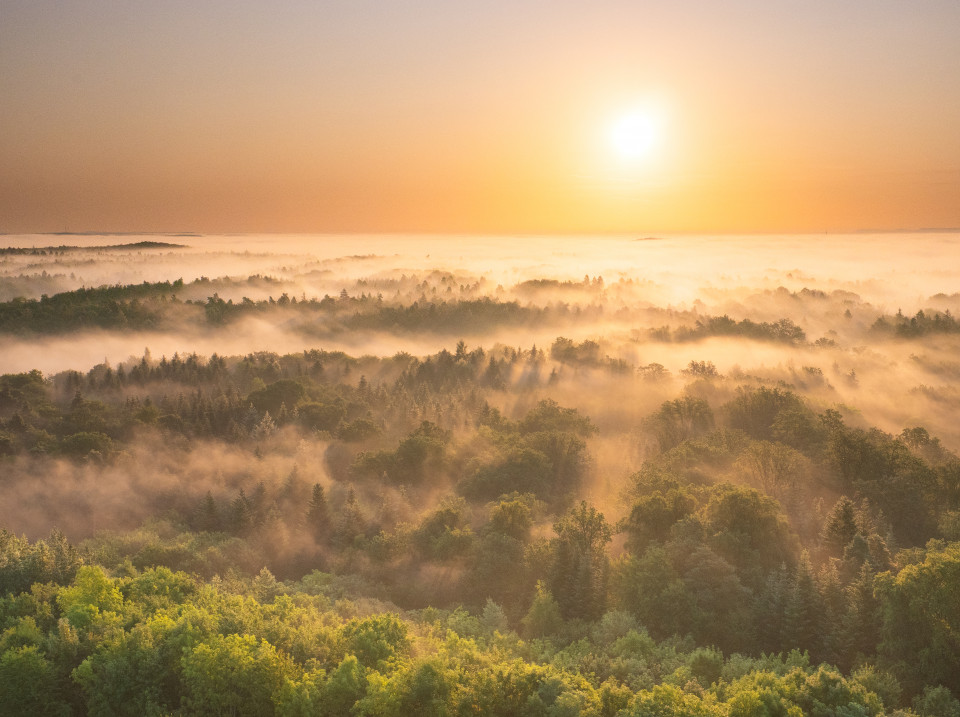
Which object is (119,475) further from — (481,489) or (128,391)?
(128,391)

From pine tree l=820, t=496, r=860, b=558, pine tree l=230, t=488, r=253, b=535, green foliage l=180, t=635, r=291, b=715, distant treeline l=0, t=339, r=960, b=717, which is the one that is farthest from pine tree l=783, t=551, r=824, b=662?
pine tree l=230, t=488, r=253, b=535

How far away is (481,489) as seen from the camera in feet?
333

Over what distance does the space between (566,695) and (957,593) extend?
3596 centimetres

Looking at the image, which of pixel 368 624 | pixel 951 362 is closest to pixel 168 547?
pixel 368 624

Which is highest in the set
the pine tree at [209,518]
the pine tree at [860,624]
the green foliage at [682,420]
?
the green foliage at [682,420]

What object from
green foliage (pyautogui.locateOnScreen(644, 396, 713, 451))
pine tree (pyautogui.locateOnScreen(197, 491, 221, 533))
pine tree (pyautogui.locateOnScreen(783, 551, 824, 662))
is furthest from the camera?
green foliage (pyautogui.locateOnScreen(644, 396, 713, 451))

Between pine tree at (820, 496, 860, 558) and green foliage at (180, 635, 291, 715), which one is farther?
pine tree at (820, 496, 860, 558)

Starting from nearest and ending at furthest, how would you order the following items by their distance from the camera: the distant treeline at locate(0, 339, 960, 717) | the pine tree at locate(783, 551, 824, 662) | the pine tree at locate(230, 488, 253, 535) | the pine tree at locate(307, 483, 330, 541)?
the distant treeline at locate(0, 339, 960, 717) < the pine tree at locate(783, 551, 824, 662) < the pine tree at locate(230, 488, 253, 535) < the pine tree at locate(307, 483, 330, 541)

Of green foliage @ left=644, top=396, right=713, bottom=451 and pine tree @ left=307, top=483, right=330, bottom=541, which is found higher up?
green foliage @ left=644, top=396, right=713, bottom=451

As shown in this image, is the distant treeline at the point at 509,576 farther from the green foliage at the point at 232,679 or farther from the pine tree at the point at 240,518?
the pine tree at the point at 240,518

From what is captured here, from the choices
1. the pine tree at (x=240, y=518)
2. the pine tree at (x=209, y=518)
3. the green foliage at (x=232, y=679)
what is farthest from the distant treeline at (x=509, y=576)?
the pine tree at (x=209, y=518)

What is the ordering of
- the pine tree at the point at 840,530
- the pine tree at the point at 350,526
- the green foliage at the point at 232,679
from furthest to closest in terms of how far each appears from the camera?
the pine tree at the point at 350,526
the pine tree at the point at 840,530
the green foliage at the point at 232,679

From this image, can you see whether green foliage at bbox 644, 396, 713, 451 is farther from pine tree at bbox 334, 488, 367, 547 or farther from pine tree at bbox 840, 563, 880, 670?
pine tree at bbox 840, 563, 880, 670

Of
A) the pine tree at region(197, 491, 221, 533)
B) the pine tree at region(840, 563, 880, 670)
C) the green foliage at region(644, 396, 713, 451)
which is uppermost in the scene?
the green foliage at region(644, 396, 713, 451)
